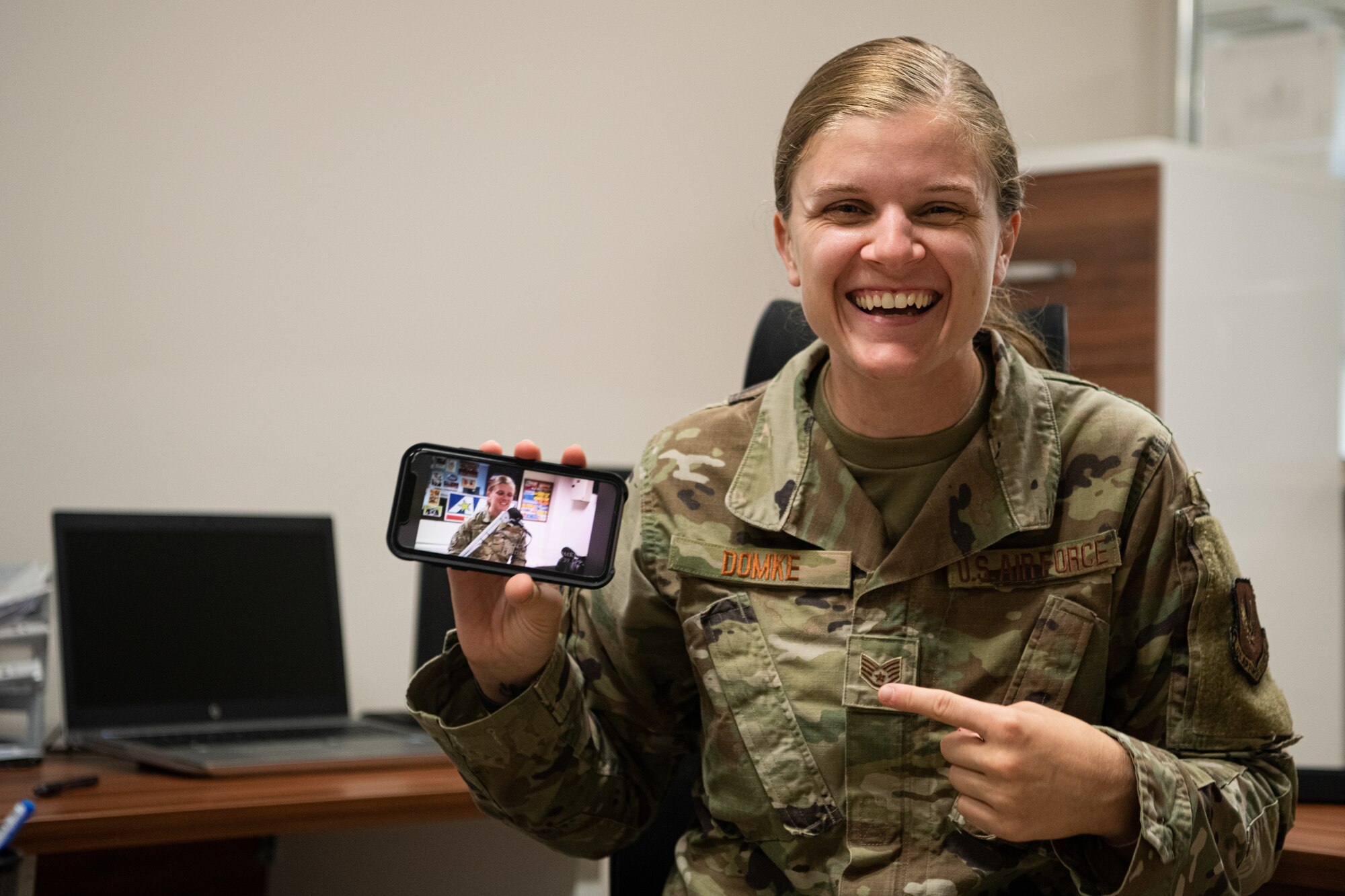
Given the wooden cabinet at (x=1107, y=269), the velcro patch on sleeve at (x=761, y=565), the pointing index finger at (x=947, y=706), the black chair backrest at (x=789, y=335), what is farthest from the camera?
the wooden cabinet at (x=1107, y=269)

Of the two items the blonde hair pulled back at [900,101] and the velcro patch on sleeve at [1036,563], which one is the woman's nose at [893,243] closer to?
the blonde hair pulled back at [900,101]

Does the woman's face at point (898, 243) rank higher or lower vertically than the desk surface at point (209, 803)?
higher

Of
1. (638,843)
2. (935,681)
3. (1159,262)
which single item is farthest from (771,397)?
(1159,262)

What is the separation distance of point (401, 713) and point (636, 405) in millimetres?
783

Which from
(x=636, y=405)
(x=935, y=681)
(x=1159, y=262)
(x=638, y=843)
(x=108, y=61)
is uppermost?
(x=108, y=61)

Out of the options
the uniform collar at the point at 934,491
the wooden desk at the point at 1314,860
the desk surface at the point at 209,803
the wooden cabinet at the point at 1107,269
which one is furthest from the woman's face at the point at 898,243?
the wooden cabinet at the point at 1107,269

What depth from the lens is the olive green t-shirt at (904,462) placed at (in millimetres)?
1126

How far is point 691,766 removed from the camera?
132 centimetres

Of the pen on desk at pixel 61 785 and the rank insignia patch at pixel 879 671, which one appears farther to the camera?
the pen on desk at pixel 61 785

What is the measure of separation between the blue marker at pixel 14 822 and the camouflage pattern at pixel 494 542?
1.55 feet

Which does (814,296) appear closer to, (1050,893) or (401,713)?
(1050,893)

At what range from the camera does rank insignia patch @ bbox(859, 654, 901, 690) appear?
1069mm

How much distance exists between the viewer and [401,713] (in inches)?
71.1

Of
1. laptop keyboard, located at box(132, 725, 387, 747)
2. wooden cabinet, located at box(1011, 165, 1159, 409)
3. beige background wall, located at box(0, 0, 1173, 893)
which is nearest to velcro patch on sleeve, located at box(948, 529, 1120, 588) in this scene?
beige background wall, located at box(0, 0, 1173, 893)
